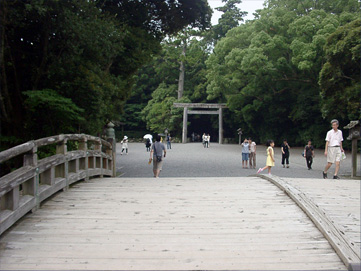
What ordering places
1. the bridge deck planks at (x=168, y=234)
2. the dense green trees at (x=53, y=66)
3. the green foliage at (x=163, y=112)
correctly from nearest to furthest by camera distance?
the bridge deck planks at (x=168, y=234) → the dense green trees at (x=53, y=66) → the green foliage at (x=163, y=112)

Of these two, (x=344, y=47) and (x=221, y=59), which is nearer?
(x=344, y=47)

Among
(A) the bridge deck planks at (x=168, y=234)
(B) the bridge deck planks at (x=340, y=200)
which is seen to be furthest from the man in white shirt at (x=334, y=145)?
(A) the bridge deck planks at (x=168, y=234)

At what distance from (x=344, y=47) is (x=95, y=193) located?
51.5ft

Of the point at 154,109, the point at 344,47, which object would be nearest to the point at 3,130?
the point at 344,47

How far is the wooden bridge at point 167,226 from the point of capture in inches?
138

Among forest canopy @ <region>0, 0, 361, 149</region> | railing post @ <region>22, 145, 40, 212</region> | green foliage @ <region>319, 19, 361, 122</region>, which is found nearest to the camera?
railing post @ <region>22, 145, 40, 212</region>

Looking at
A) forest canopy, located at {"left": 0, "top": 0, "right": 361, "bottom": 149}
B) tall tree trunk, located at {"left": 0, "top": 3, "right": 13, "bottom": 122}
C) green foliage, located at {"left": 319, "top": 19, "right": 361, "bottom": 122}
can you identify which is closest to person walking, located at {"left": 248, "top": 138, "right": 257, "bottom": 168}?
forest canopy, located at {"left": 0, "top": 0, "right": 361, "bottom": 149}

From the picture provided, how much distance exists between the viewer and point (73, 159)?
6.68 m

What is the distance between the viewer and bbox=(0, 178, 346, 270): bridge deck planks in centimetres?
347

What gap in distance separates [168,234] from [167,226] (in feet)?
0.81

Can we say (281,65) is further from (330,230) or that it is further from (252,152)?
(330,230)

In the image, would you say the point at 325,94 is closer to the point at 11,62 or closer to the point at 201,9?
the point at 201,9

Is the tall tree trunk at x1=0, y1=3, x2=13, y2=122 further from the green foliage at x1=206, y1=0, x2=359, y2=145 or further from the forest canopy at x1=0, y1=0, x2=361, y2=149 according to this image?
the green foliage at x1=206, y1=0, x2=359, y2=145

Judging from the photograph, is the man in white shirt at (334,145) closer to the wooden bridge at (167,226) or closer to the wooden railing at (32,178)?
the wooden bridge at (167,226)
